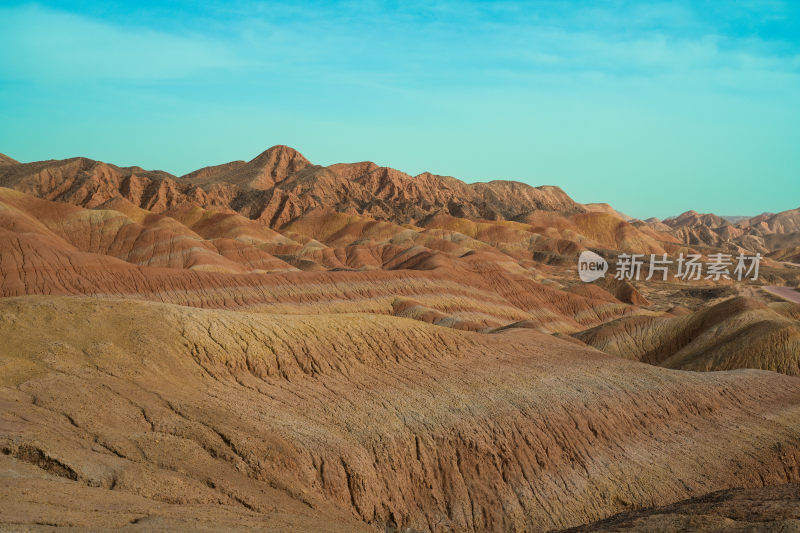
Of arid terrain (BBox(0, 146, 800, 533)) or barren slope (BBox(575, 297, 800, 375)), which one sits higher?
barren slope (BBox(575, 297, 800, 375))

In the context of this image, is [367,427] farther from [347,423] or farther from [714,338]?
[714,338]

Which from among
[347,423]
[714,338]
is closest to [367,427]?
[347,423]

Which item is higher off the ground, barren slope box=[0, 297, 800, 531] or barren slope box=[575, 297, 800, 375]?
barren slope box=[575, 297, 800, 375]

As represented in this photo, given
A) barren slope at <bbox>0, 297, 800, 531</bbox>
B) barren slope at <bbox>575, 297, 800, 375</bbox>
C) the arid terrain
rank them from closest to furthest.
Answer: the arid terrain
barren slope at <bbox>0, 297, 800, 531</bbox>
barren slope at <bbox>575, 297, 800, 375</bbox>

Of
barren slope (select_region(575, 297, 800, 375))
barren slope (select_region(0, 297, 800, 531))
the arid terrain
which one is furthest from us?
barren slope (select_region(575, 297, 800, 375))

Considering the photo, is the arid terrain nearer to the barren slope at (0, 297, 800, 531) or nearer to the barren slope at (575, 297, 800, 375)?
the barren slope at (0, 297, 800, 531)

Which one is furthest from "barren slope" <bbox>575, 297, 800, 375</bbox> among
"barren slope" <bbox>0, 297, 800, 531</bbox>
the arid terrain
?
"barren slope" <bbox>0, 297, 800, 531</bbox>

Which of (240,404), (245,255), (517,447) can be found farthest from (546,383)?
(245,255)

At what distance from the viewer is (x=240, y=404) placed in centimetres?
2323

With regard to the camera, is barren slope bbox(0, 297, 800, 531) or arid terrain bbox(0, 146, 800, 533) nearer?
arid terrain bbox(0, 146, 800, 533)

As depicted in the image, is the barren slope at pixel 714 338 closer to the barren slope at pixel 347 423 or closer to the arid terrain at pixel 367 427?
the arid terrain at pixel 367 427

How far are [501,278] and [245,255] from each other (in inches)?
1444

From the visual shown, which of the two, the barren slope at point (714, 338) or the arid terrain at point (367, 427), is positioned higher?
the barren slope at point (714, 338)

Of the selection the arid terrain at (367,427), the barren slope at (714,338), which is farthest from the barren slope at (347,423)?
the barren slope at (714,338)
